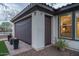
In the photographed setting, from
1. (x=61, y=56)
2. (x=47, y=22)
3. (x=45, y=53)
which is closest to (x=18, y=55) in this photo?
(x=45, y=53)

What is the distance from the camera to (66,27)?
13.6 ft

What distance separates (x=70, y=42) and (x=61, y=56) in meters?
1.00

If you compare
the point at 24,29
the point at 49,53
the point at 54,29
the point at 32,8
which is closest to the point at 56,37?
the point at 54,29

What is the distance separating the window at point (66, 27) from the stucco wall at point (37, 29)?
2.51 feet

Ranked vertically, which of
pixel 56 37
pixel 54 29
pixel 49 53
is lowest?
pixel 49 53

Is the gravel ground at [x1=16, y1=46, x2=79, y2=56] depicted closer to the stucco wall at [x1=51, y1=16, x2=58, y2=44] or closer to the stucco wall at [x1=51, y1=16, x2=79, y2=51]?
the stucco wall at [x1=51, y1=16, x2=79, y2=51]

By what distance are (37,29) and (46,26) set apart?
0.39m

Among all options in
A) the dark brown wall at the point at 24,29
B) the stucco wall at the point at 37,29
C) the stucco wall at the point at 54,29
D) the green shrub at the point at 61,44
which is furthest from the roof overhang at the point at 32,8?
the green shrub at the point at 61,44

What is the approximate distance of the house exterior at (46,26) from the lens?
12.6 ft

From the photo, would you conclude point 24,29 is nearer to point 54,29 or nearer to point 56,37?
point 54,29

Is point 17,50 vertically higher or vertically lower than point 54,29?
lower

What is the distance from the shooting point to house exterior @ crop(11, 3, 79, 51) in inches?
151

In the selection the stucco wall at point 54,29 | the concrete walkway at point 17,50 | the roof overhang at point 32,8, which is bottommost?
the concrete walkway at point 17,50

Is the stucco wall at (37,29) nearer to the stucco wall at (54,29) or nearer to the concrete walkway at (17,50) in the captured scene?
the concrete walkway at (17,50)
